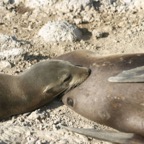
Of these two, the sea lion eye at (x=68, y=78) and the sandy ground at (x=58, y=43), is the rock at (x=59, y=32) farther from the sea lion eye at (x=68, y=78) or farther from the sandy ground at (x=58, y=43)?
the sea lion eye at (x=68, y=78)

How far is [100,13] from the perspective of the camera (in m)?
7.29

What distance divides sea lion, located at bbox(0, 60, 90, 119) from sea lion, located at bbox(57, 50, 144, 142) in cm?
11

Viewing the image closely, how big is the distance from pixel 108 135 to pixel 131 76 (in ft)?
1.94

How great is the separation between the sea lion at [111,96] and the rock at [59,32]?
1.12 m

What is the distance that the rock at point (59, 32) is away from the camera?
6793 millimetres

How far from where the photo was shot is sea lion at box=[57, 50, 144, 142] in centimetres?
504

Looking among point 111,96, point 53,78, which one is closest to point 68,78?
point 53,78

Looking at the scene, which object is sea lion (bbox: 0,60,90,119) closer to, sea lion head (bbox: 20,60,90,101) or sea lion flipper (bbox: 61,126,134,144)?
Result: sea lion head (bbox: 20,60,90,101)

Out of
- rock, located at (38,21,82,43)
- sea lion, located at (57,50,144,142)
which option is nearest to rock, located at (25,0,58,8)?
rock, located at (38,21,82,43)

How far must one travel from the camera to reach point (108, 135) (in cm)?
501

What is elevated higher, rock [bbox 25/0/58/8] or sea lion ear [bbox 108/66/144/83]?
rock [bbox 25/0/58/8]

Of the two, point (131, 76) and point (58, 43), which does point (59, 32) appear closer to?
point (58, 43)

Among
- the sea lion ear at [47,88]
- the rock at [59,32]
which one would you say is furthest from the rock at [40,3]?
the sea lion ear at [47,88]

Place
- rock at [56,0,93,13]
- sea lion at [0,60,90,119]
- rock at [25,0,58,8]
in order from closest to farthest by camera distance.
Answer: sea lion at [0,60,90,119], rock at [56,0,93,13], rock at [25,0,58,8]
